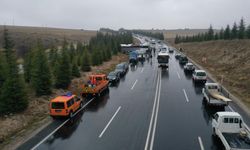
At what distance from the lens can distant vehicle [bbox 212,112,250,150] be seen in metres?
15.5

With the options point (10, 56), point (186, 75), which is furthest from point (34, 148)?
point (186, 75)

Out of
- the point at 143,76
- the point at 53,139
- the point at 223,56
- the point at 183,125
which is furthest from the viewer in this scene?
the point at 223,56

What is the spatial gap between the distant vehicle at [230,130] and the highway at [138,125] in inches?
33.1

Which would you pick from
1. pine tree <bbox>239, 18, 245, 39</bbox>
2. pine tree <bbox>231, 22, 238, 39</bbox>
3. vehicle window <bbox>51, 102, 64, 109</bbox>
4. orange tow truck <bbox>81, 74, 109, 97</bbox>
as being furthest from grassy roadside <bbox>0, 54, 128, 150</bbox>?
pine tree <bbox>231, 22, 238, 39</bbox>

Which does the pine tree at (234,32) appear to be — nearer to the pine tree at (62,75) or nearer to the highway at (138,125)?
the highway at (138,125)

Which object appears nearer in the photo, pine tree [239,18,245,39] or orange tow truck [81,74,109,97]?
orange tow truck [81,74,109,97]

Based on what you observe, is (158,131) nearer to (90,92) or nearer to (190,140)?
(190,140)

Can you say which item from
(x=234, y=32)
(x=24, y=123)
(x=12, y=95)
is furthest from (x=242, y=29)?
(x=24, y=123)

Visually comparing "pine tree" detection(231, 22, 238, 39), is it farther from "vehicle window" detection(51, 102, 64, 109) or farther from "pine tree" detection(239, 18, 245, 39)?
"vehicle window" detection(51, 102, 64, 109)

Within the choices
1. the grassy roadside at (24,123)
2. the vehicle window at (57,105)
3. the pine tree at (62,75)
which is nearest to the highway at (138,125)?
the grassy roadside at (24,123)

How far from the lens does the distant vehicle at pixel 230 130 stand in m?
15.5

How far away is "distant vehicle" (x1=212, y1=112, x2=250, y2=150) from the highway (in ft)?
2.76

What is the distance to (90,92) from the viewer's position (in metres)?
30.5

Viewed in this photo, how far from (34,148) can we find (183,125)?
11.4m
